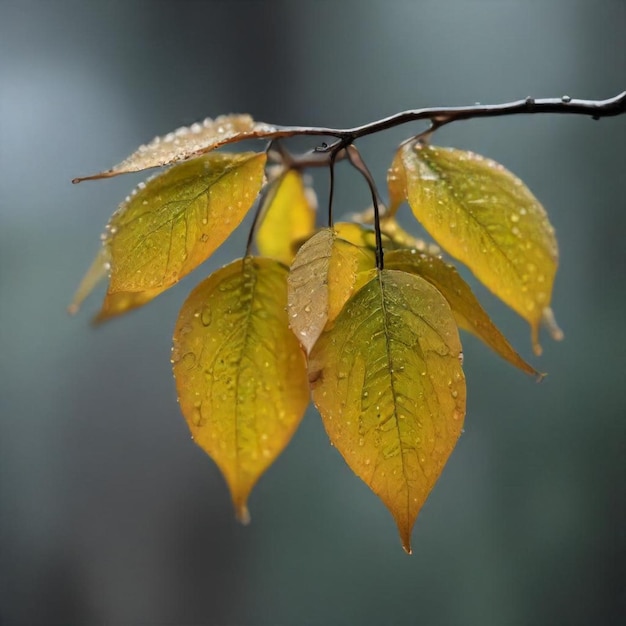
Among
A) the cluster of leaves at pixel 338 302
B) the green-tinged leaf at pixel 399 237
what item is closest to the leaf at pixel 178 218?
the cluster of leaves at pixel 338 302

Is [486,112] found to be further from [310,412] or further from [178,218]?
[310,412]

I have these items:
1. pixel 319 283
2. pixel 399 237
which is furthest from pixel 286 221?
pixel 319 283

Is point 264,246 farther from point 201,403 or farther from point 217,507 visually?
point 217,507

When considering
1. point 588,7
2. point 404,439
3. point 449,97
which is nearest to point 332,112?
point 449,97

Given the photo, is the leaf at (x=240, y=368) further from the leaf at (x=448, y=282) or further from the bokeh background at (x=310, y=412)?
the bokeh background at (x=310, y=412)

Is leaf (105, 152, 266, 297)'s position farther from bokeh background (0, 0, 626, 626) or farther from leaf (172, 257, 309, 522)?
bokeh background (0, 0, 626, 626)

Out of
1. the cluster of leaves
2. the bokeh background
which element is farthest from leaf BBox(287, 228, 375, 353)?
the bokeh background
